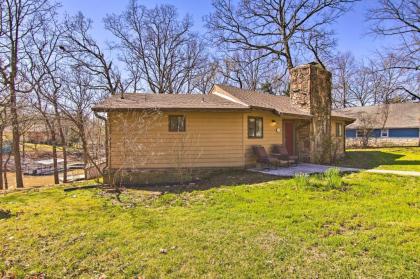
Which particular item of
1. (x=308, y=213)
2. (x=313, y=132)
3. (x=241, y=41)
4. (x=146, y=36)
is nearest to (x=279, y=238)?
(x=308, y=213)

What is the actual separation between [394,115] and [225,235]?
105ft

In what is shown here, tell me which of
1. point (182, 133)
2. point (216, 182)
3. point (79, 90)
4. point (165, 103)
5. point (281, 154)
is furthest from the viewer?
point (79, 90)

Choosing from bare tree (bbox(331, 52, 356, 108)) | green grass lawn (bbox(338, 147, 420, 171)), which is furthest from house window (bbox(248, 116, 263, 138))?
bare tree (bbox(331, 52, 356, 108))

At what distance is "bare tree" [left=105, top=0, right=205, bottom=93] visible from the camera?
87.7ft

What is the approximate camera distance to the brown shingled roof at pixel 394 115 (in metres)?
27.2

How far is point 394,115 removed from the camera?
29.1m

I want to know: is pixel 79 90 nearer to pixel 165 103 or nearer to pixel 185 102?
pixel 165 103

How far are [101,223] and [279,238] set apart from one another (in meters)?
3.42

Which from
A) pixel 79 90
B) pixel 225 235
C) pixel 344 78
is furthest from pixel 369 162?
pixel 344 78

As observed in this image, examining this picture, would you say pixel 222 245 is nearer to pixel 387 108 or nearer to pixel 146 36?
pixel 146 36

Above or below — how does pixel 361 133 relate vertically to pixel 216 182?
above

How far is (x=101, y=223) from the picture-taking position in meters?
5.32

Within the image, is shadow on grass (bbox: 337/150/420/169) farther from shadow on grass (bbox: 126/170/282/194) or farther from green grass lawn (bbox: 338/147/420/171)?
shadow on grass (bbox: 126/170/282/194)

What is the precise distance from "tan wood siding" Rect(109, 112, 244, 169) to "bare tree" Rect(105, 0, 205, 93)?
16.9 meters
